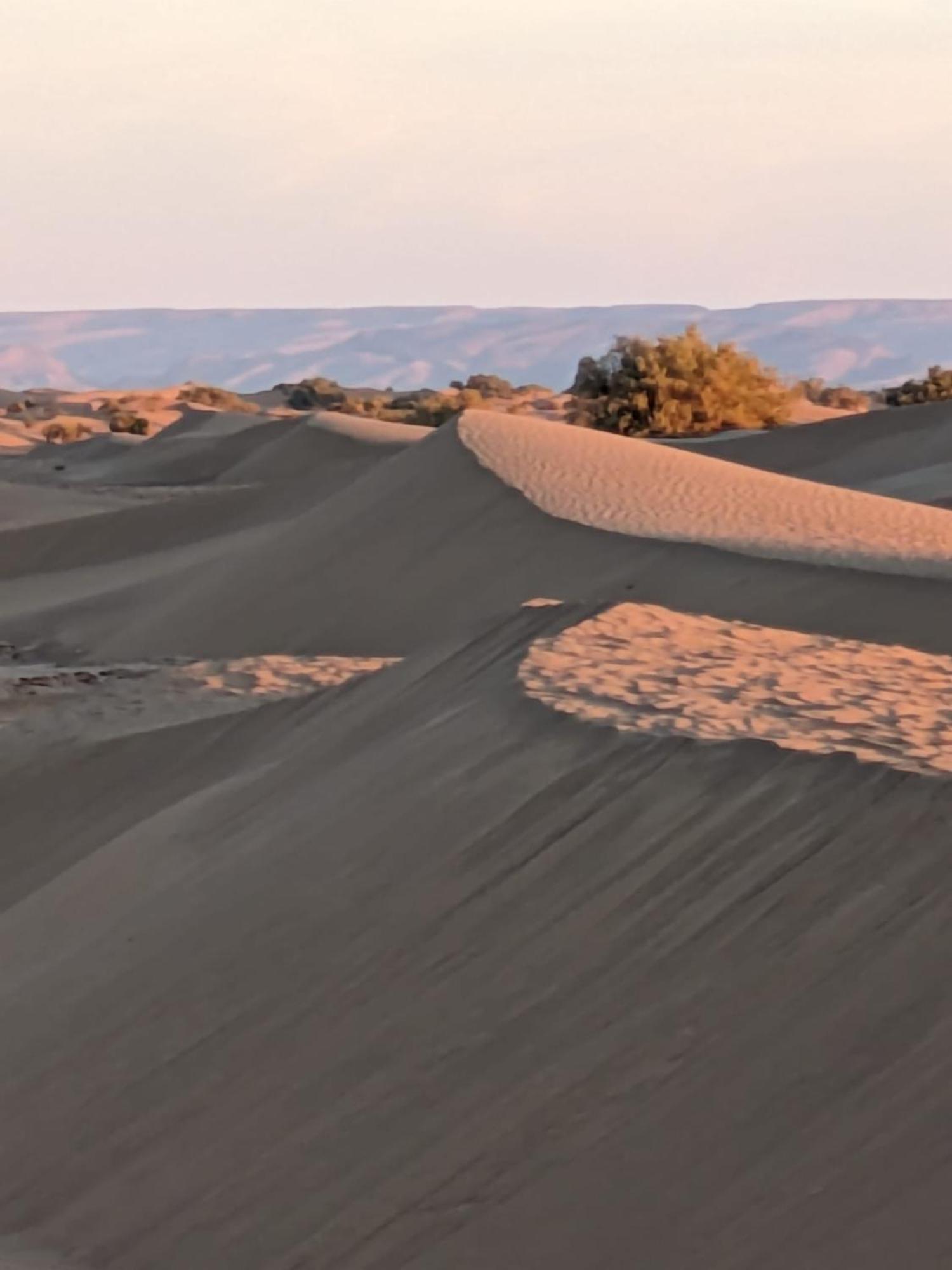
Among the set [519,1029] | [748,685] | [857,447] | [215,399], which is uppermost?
[748,685]

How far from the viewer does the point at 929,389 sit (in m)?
39.9

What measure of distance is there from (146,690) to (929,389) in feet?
96.9

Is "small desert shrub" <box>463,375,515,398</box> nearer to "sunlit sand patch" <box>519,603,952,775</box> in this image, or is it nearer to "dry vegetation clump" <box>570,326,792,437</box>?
"dry vegetation clump" <box>570,326,792,437</box>

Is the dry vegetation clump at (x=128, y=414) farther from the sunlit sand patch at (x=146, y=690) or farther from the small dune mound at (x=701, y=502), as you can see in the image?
the sunlit sand patch at (x=146, y=690)

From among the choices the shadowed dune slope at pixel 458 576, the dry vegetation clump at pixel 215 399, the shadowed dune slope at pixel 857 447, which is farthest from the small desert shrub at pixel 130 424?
the shadowed dune slope at pixel 458 576

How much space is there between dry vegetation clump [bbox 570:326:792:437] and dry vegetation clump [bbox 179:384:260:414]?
21.7 meters

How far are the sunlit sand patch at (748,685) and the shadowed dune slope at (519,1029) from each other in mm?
232

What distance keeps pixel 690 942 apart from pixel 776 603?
7198 millimetres

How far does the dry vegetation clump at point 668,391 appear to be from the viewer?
32000 millimetres

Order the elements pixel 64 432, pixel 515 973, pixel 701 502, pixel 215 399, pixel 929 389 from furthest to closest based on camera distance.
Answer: pixel 215 399
pixel 64 432
pixel 929 389
pixel 701 502
pixel 515 973

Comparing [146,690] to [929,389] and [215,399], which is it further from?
[215,399]

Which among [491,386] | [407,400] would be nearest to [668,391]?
[407,400]

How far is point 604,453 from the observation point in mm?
18469

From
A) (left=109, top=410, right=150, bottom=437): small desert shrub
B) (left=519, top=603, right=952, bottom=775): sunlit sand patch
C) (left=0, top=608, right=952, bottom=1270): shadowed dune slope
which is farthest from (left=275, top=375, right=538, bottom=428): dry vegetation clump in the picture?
(left=0, top=608, right=952, bottom=1270): shadowed dune slope
